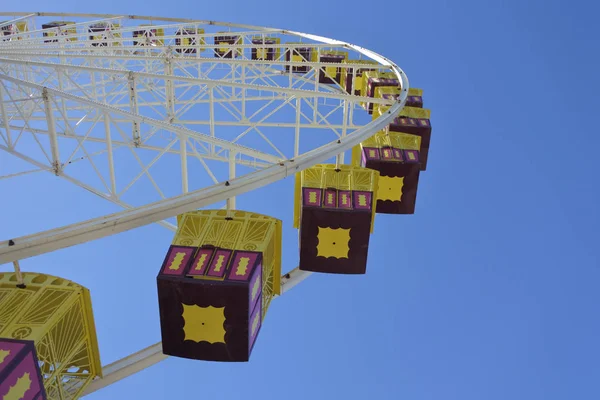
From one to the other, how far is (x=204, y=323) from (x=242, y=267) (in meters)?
1.20

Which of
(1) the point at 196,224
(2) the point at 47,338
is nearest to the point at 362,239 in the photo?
(1) the point at 196,224

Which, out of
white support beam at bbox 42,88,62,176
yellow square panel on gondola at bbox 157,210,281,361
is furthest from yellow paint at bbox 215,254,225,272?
white support beam at bbox 42,88,62,176

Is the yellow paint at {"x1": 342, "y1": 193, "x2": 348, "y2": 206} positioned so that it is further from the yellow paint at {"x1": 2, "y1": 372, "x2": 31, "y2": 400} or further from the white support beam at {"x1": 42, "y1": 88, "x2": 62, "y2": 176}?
the white support beam at {"x1": 42, "y1": 88, "x2": 62, "y2": 176}

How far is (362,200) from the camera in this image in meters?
12.6

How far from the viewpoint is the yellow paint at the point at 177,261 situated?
10.1 m

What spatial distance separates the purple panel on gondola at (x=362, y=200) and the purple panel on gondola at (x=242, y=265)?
9.72ft

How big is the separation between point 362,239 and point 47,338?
21.5ft

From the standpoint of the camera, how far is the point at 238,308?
988 cm

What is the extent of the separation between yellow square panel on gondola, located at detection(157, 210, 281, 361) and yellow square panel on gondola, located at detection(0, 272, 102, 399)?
1297mm

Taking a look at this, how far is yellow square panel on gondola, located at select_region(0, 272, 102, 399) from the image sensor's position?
871 centimetres

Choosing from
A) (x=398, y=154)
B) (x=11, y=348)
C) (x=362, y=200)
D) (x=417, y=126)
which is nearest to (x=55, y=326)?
(x=11, y=348)

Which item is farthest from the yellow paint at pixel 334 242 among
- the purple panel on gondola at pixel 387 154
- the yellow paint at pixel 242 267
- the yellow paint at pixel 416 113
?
the yellow paint at pixel 416 113

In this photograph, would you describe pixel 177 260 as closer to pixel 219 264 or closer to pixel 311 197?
pixel 219 264

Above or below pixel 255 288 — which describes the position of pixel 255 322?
below
